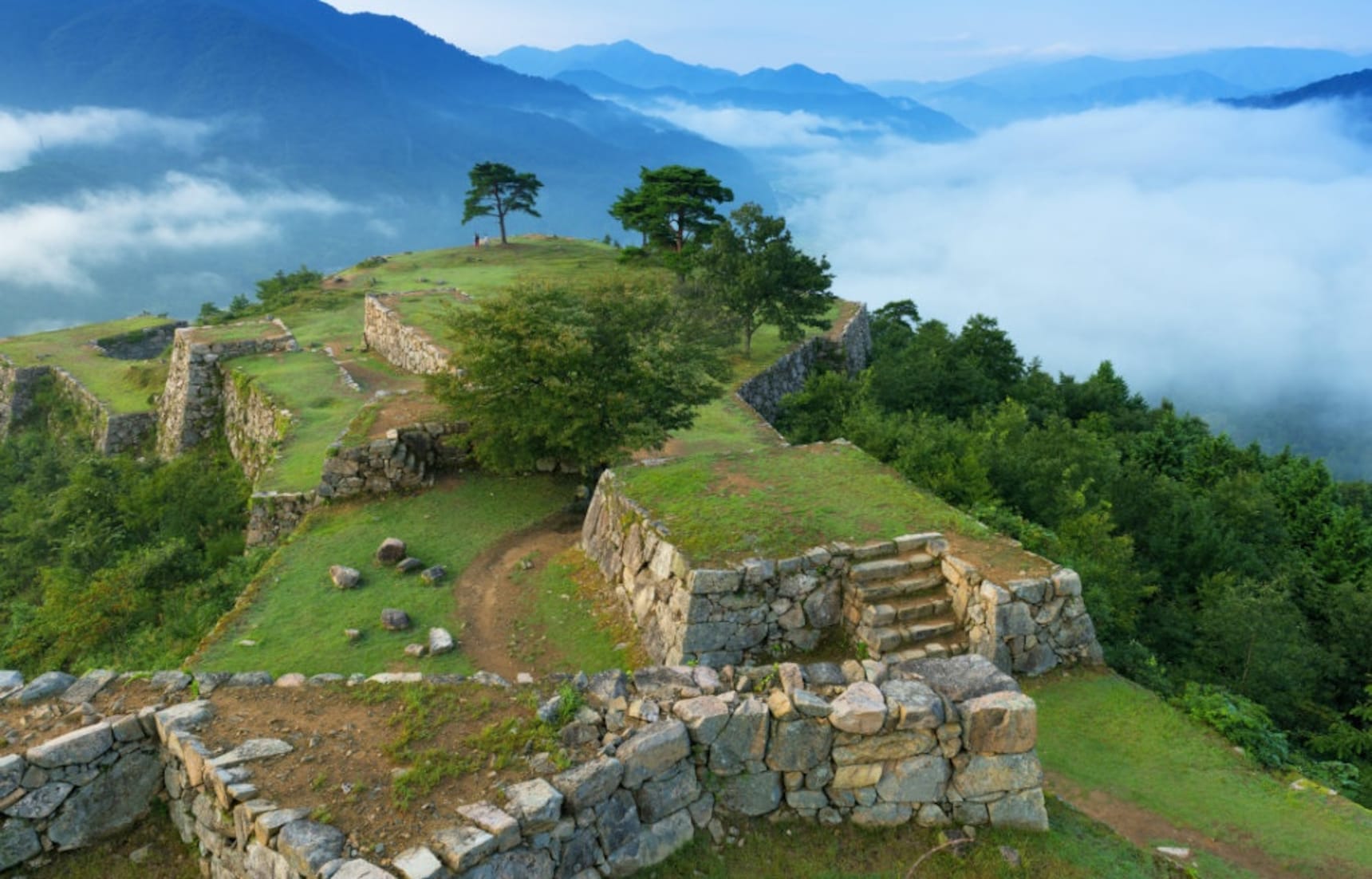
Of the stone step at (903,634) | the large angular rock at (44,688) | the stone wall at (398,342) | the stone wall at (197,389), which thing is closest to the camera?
the large angular rock at (44,688)

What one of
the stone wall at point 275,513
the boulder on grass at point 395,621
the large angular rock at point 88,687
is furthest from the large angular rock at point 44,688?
the stone wall at point 275,513

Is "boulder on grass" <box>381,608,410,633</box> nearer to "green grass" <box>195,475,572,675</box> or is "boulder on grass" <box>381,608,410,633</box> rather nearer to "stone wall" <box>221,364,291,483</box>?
"green grass" <box>195,475,572,675</box>

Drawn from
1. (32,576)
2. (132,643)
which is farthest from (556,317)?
(32,576)

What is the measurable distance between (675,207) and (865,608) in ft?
111

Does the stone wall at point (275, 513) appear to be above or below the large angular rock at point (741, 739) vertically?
below

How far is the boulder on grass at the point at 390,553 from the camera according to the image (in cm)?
1441

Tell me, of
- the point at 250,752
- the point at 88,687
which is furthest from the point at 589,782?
the point at 88,687

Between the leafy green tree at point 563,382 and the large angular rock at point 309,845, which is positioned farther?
the leafy green tree at point 563,382

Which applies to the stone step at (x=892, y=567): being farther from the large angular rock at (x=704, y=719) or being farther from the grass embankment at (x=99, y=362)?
the grass embankment at (x=99, y=362)

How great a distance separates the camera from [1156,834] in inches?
325

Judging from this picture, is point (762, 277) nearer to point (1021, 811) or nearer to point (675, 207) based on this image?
point (675, 207)

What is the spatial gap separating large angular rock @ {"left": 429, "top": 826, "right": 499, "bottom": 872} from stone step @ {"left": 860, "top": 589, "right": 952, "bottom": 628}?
6.50 meters

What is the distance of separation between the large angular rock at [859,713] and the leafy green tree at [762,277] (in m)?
24.3

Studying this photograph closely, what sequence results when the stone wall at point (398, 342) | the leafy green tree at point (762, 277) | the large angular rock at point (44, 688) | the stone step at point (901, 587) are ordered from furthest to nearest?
the leafy green tree at point (762, 277)
the stone wall at point (398, 342)
the stone step at point (901, 587)
the large angular rock at point (44, 688)
